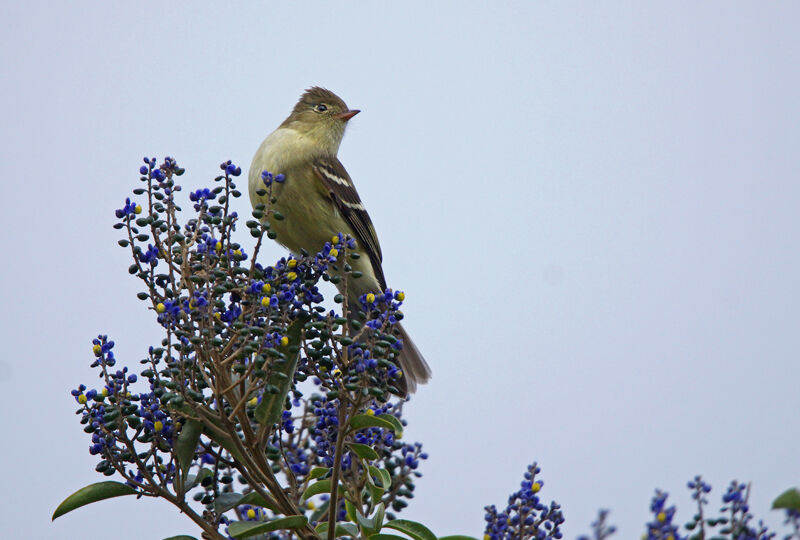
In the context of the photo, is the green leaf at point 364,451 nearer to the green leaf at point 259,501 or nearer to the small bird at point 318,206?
the green leaf at point 259,501

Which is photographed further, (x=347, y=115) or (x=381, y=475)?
(x=347, y=115)

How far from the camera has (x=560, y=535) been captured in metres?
3.71

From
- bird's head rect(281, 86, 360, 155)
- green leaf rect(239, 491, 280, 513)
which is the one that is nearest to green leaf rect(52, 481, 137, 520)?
green leaf rect(239, 491, 280, 513)

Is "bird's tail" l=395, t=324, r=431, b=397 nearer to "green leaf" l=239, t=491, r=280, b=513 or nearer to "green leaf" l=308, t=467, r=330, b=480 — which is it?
"green leaf" l=308, t=467, r=330, b=480

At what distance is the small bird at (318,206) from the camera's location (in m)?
6.26

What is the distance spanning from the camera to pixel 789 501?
2.02m

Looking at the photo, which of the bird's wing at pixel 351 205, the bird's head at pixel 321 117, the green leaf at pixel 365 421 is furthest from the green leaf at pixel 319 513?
the bird's head at pixel 321 117

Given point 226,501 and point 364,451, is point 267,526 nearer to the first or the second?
point 226,501

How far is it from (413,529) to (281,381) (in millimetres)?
789

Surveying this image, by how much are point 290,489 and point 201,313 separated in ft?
3.20

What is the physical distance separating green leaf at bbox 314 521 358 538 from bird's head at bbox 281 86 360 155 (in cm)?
405

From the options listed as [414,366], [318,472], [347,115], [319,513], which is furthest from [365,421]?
[347,115]

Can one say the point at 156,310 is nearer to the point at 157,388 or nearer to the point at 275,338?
the point at 157,388

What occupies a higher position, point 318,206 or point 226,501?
point 318,206
